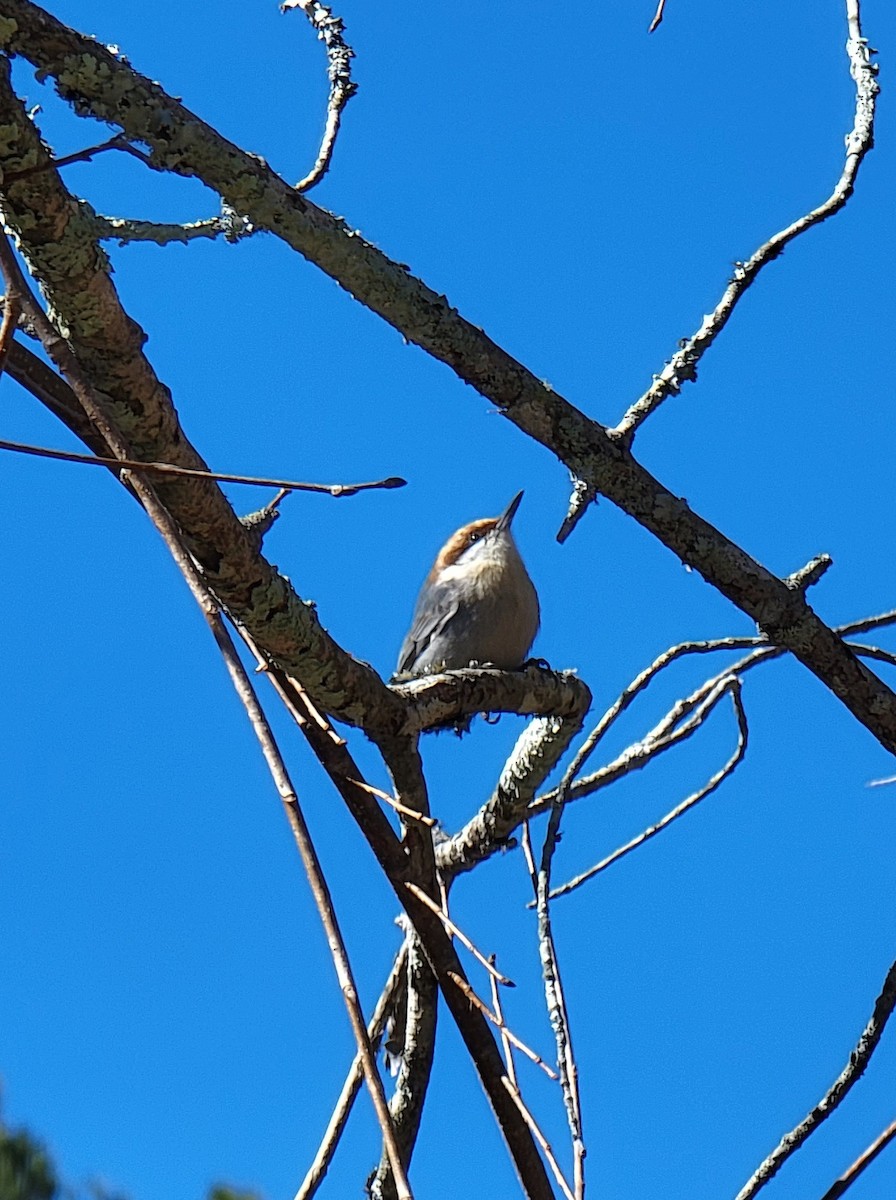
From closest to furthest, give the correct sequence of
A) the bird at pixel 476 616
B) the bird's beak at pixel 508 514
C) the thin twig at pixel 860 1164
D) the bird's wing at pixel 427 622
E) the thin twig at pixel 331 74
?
the thin twig at pixel 860 1164, the thin twig at pixel 331 74, the bird at pixel 476 616, the bird's wing at pixel 427 622, the bird's beak at pixel 508 514

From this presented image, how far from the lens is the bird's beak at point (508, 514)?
6.19 m

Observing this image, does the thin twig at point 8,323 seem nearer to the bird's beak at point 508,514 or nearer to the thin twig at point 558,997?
the thin twig at point 558,997

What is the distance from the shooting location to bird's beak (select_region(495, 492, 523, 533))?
6.19 metres

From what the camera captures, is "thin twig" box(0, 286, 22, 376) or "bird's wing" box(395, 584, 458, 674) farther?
"bird's wing" box(395, 584, 458, 674)

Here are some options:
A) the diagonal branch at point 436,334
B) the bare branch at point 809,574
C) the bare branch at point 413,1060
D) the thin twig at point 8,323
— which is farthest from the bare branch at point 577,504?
the thin twig at point 8,323

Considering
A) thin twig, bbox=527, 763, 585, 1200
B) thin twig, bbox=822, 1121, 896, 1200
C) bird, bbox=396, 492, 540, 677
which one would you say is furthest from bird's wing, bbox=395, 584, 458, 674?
thin twig, bbox=822, 1121, 896, 1200

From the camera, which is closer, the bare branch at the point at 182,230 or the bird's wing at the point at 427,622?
the bare branch at the point at 182,230

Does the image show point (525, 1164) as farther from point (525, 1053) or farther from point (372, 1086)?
point (372, 1086)

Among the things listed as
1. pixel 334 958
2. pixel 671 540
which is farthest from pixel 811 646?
pixel 334 958

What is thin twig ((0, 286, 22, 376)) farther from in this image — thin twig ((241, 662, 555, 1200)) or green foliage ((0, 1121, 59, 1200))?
green foliage ((0, 1121, 59, 1200))

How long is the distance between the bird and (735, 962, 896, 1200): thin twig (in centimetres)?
281

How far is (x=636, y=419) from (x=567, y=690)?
100 cm

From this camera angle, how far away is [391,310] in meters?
2.34

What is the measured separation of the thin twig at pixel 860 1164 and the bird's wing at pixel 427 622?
3873mm
